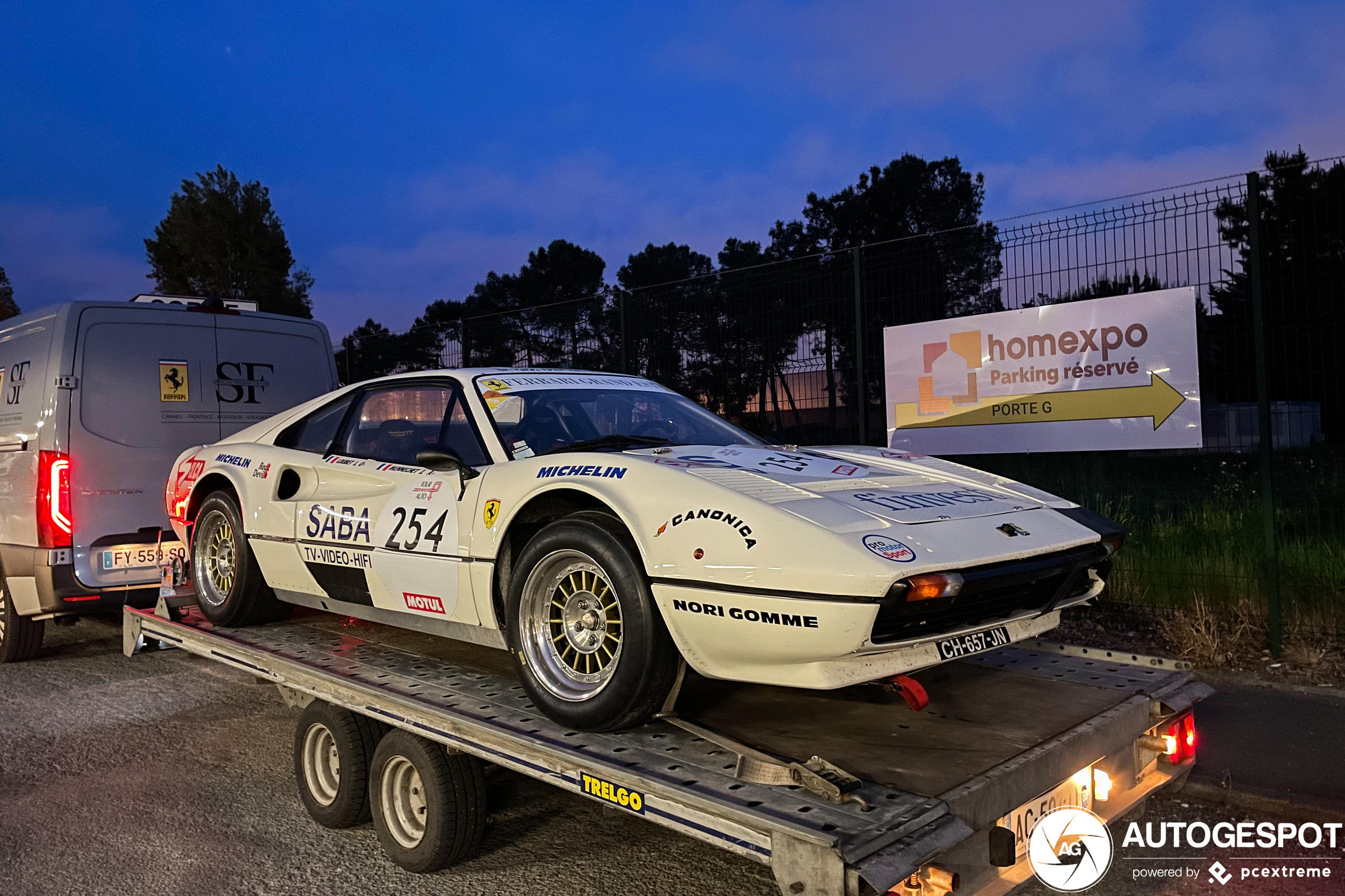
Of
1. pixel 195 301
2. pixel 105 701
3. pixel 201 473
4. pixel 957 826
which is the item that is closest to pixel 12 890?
pixel 201 473

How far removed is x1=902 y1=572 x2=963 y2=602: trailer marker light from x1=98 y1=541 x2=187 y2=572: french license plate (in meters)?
5.09

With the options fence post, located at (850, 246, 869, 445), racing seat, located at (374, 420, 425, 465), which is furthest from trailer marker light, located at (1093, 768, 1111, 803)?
fence post, located at (850, 246, 869, 445)

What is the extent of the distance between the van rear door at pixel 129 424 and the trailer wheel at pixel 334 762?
2.78 metres

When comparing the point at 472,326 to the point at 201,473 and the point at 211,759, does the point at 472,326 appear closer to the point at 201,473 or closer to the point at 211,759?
the point at 201,473

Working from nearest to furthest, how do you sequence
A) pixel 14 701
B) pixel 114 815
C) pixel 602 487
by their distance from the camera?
pixel 602 487, pixel 114 815, pixel 14 701

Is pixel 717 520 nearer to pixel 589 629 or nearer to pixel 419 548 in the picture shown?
pixel 589 629

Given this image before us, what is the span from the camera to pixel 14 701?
579 centimetres

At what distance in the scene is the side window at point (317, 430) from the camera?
4754 mm

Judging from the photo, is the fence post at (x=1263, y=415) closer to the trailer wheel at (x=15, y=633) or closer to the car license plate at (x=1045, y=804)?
the car license plate at (x=1045, y=804)

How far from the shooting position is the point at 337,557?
14.0 ft

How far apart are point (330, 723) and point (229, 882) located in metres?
0.62

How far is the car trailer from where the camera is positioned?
2.35m

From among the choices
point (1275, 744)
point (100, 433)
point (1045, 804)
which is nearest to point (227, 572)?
point (100, 433)

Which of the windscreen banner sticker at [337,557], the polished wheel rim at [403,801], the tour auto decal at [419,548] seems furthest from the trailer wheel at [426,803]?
the windscreen banner sticker at [337,557]
